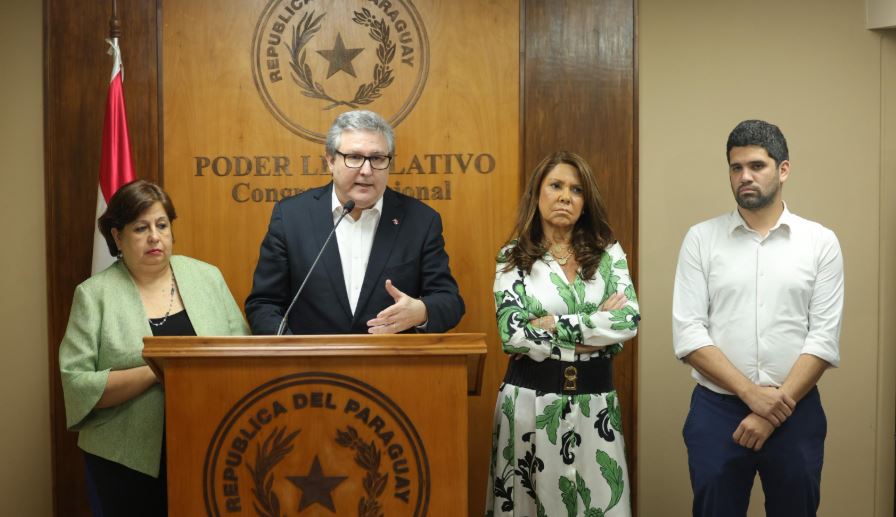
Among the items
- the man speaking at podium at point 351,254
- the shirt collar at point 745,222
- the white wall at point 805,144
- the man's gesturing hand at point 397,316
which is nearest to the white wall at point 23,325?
the man speaking at podium at point 351,254

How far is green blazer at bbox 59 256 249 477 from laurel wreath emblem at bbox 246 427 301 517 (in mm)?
828

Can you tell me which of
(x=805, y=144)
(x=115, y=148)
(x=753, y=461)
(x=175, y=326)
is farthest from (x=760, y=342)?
(x=115, y=148)

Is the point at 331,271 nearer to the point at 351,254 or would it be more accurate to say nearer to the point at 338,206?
the point at 351,254

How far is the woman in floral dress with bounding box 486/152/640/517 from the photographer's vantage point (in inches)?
122

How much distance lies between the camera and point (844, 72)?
156 inches

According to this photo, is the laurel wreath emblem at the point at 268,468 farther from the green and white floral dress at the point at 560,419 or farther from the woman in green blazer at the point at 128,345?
the green and white floral dress at the point at 560,419

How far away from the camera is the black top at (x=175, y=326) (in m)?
3.04

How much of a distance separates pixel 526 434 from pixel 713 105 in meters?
1.79

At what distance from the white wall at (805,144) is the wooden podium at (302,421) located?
1.94 m

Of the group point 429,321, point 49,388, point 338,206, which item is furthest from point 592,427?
point 49,388

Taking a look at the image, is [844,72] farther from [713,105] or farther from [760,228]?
[760,228]

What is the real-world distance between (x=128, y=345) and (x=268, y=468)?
3.07 ft

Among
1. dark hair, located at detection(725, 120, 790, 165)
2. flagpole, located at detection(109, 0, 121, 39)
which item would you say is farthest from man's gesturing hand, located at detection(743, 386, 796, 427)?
flagpole, located at detection(109, 0, 121, 39)

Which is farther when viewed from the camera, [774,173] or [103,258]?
[103,258]
